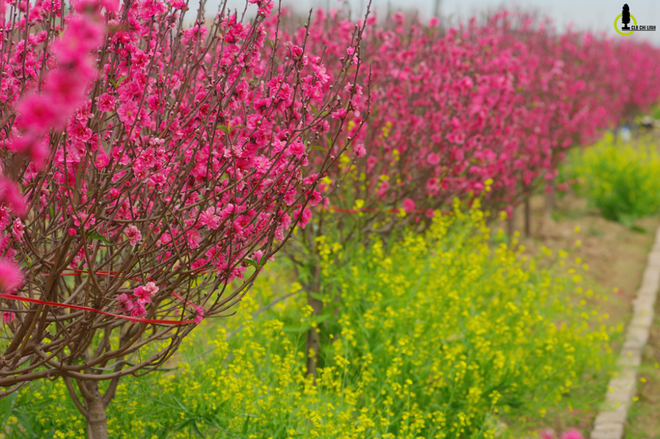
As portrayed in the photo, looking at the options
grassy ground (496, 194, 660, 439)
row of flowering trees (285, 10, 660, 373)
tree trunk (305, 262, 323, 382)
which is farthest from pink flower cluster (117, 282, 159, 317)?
grassy ground (496, 194, 660, 439)

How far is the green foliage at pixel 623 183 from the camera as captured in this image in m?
9.22

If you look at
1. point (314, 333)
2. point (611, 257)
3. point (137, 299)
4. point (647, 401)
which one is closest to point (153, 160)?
→ point (137, 299)

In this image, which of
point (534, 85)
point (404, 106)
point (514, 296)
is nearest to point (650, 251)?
point (534, 85)

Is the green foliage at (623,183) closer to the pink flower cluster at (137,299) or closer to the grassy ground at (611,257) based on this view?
the grassy ground at (611,257)

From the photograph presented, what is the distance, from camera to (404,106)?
4.78 meters

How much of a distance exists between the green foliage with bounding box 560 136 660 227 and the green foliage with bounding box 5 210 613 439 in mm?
4476

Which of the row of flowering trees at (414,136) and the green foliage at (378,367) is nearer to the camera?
the green foliage at (378,367)

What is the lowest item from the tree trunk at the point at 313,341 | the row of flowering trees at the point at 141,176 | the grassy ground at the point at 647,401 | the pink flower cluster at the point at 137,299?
Result: the grassy ground at the point at 647,401

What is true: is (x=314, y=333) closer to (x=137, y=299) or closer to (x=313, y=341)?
(x=313, y=341)

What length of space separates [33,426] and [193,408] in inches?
32.6

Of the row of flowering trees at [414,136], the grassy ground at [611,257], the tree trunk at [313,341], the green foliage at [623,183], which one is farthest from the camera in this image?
the green foliage at [623,183]

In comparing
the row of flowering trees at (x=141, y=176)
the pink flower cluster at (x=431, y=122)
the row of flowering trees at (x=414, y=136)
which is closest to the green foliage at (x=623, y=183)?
the pink flower cluster at (x=431, y=122)

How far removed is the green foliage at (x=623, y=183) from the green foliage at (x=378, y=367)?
4476mm

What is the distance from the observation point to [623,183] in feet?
30.4
